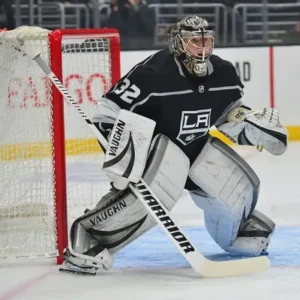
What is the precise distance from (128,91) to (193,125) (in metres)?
0.24

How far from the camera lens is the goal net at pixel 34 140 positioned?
3143 mm

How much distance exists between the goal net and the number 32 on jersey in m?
0.28

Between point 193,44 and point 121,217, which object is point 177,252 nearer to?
point 121,217

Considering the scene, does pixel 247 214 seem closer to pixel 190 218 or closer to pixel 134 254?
pixel 134 254

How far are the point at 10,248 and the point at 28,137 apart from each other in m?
0.37

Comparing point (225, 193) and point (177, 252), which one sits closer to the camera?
point (225, 193)

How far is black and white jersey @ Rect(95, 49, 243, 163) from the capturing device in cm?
293

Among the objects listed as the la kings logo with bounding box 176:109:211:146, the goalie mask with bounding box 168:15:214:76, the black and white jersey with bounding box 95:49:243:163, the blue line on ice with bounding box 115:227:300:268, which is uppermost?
the goalie mask with bounding box 168:15:214:76

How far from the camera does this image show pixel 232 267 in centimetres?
291

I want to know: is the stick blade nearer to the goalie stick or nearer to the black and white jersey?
the goalie stick

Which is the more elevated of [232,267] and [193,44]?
[193,44]

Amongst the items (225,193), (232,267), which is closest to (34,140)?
(225,193)

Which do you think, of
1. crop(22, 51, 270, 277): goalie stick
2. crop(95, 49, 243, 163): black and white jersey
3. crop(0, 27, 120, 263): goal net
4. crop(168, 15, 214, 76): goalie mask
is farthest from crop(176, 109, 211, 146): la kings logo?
crop(0, 27, 120, 263): goal net

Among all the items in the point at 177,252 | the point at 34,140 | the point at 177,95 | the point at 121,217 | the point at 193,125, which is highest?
the point at 177,95
